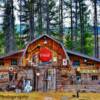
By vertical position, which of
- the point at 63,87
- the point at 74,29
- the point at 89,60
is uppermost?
the point at 74,29

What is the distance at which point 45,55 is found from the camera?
40.6 metres

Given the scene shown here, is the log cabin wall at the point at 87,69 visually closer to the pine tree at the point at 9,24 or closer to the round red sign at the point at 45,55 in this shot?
the round red sign at the point at 45,55

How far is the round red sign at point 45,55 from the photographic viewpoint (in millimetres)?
40438

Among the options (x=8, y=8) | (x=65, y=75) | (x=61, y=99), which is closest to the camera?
(x=61, y=99)

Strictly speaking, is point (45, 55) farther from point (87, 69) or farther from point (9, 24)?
point (9, 24)

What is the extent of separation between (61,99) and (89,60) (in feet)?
39.2

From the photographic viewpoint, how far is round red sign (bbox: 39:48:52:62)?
40.4 metres

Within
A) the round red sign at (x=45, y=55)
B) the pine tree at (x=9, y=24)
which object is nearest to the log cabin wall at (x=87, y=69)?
the round red sign at (x=45, y=55)

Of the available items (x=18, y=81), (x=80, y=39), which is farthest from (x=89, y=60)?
(x=80, y=39)

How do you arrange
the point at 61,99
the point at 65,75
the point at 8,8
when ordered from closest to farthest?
1. the point at 61,99
2. the point at 65,75
3. the point at 8,8

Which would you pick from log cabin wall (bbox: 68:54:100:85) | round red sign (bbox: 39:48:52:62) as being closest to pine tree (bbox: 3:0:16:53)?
round red sign (bbox: 39:48:52:62)

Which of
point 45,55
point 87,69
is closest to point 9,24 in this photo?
point 45,55

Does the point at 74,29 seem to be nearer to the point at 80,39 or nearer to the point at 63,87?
the point at 80,39

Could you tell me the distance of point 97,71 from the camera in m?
40.4
